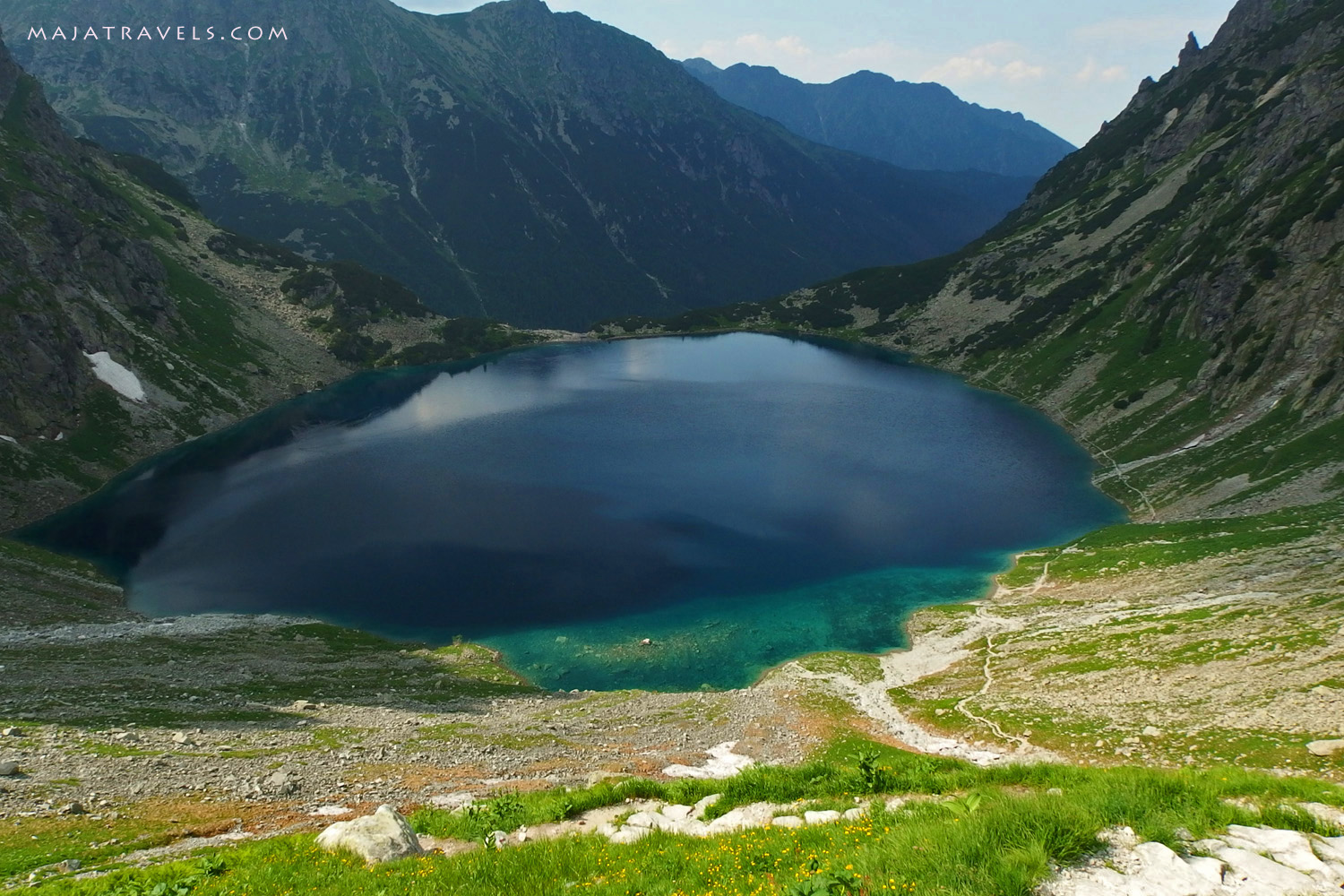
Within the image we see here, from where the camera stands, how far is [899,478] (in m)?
103

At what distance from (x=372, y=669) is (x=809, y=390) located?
126 m

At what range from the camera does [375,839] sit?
16.9 meters

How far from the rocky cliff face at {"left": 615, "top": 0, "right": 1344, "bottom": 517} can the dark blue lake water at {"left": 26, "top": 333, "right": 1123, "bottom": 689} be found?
35.9 feet

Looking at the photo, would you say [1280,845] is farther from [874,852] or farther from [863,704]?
[863,704]

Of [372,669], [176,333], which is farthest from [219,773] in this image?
[176,333]

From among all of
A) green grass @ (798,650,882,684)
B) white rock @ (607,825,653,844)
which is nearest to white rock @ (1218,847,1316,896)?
white rock @ (607,825,653,844)

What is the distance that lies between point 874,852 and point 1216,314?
5162 inches

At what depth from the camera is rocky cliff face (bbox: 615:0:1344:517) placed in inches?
3199

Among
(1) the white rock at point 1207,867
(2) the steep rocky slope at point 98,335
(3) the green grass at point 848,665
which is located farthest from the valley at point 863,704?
(2) the steep rocky slope at point 98,335

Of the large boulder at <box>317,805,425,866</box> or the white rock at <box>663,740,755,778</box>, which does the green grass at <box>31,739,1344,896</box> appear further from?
the white rock at <box>663,740,755,778</box>

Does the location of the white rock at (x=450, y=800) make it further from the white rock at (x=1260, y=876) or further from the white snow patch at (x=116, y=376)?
the white snow patch at (x=116, y=376)

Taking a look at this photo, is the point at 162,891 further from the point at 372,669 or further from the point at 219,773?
the point at 372,669

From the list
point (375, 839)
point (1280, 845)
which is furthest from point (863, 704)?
point (375, 839)

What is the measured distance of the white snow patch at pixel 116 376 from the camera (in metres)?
125
